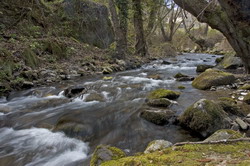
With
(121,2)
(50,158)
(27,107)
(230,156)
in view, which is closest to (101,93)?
(27,107)

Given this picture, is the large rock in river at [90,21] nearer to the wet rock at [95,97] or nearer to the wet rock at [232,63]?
the wet rock at [232,63]

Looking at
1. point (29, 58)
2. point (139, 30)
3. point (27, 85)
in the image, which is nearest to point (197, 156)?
point (27, 85)

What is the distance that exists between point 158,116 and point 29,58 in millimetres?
6274

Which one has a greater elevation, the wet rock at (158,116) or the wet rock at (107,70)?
the wet rock at (107,70)

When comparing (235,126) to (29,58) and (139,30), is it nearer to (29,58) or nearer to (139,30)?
(29,58)

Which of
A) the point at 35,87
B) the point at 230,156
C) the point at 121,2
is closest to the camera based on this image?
the point at 230,156

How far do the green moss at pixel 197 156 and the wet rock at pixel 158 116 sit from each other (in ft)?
5.70

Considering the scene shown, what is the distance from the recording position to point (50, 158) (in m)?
2.90

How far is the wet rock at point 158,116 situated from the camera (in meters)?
3.59

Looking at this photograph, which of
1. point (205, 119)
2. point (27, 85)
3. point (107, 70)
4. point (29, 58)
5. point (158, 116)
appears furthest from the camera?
point (107, 70)

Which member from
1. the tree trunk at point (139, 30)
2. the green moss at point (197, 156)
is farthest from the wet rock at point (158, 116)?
the tree trunk at point (139, 30)

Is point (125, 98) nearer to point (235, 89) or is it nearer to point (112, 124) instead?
point (112, 124)

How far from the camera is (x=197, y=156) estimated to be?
1.60 metres

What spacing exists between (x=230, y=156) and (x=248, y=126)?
1.99 meters
